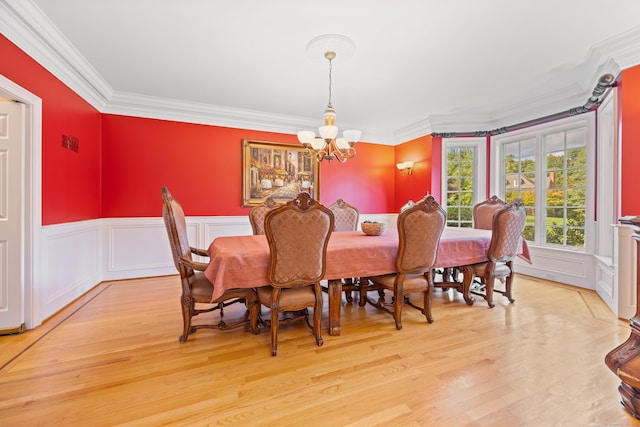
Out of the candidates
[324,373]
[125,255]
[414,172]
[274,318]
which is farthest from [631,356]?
[125,255]

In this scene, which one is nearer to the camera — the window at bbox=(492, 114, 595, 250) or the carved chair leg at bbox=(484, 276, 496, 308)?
the carved chair leg at bbox=(484, 276, 496, 308)

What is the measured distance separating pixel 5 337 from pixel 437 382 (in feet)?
11.4

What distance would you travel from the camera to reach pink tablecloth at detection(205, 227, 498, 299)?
6.95 ft

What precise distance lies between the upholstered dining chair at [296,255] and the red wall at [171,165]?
9.66ft

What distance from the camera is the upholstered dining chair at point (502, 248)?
301 cm

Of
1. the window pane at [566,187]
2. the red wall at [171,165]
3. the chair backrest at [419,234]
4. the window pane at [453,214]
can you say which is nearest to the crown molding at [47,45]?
the red wall at [171,165]

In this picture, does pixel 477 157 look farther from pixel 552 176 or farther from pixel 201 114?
pixel 201 114

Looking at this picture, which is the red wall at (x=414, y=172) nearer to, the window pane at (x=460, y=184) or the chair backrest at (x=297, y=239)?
the window pane at (x=460, y=184)

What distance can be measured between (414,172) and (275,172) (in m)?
2.74

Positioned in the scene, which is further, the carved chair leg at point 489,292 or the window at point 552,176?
the window at point 552,176

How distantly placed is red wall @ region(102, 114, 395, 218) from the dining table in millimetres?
2133

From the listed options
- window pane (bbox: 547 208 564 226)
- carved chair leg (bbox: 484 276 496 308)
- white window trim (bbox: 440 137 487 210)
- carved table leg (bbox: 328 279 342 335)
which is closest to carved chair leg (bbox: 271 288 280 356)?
carved table leg (bbox: 328 279 342 335)

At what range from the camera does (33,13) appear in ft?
7.55

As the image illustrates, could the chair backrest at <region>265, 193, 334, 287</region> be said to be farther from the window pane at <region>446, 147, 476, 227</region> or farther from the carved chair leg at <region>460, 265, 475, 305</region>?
the window pane at <region>446, 147, 476, 227</region>
